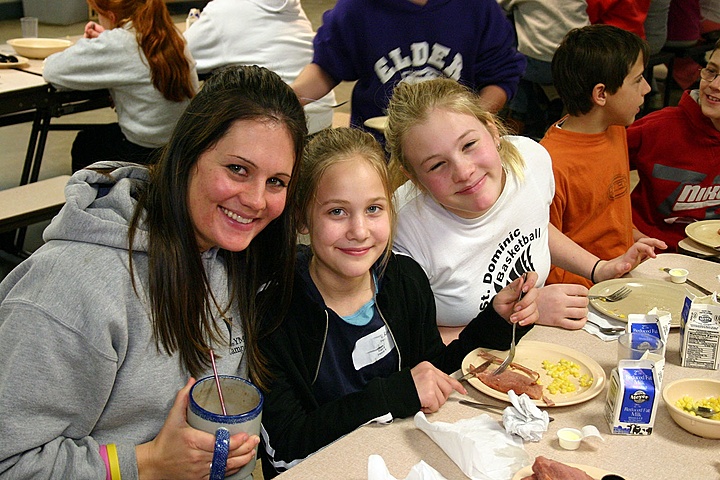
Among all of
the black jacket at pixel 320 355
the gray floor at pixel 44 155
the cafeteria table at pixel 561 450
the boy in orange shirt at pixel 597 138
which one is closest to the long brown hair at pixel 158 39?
the gray floor at pixel 44 155

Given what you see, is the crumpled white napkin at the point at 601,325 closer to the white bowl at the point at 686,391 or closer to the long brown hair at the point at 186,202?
the white bowl at the point at 686,391

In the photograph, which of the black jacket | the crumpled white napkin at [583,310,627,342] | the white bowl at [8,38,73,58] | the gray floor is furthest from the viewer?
the gray floor

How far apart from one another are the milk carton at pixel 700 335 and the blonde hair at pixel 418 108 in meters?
0.66

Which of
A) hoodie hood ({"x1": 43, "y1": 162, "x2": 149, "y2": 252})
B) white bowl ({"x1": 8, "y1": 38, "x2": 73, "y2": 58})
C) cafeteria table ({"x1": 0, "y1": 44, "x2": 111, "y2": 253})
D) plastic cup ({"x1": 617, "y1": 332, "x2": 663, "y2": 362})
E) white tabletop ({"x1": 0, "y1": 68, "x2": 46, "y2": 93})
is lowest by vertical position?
cafeteria table ({"x1": 0, "y1": 44, "x2": 111, "y2": 253})

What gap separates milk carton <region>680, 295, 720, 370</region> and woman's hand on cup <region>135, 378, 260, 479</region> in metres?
0.97

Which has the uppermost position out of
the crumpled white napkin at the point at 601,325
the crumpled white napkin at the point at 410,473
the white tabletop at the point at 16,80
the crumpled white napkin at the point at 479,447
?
the crumpled white napkin at the point at 410,473

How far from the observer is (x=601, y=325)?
1928mm

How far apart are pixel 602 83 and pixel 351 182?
1351 mm

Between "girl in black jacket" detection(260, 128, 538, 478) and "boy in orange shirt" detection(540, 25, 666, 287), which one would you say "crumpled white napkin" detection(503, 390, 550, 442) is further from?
"boy in orange shirt" detection(540, 25, 666, 287)

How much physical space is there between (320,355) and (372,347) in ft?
0.41

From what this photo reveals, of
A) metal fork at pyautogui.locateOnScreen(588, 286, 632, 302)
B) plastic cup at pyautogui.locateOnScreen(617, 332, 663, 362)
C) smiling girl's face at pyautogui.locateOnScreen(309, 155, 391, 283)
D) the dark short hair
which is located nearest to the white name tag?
smiling girl's face at pyautogui.locateOnScreen(309, 155, 391, 283)

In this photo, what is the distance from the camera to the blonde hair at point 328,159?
5.66ft

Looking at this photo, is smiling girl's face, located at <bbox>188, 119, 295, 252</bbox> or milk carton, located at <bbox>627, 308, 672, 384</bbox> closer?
smiling girl's face, located at <bbox>188, 119, 295, 252</bbox>

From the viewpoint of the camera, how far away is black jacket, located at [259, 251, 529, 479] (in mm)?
1549
